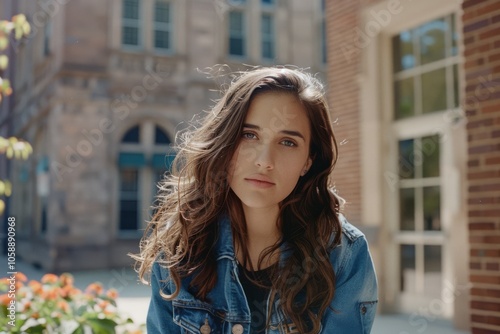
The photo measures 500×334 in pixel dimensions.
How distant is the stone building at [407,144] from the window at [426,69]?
0.04ft

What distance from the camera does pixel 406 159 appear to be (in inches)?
281

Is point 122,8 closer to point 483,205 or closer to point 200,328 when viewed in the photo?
point 483,205

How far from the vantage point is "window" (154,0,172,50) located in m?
17.0

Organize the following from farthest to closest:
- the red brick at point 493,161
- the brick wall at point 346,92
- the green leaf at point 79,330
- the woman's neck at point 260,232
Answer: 1. the brick wall at point 346,92
2. the red brick at point 493,161
3. the green leaf at point 79,330
4. the woman's neck at point 260,232

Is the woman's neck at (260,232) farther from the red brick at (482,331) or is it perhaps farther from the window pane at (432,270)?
the window pane at (432,270)

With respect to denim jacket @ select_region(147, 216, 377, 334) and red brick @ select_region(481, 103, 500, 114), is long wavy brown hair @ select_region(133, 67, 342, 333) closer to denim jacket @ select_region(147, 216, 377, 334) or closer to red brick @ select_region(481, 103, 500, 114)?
denim jacket @ select_region(147, 216, 377, 334)

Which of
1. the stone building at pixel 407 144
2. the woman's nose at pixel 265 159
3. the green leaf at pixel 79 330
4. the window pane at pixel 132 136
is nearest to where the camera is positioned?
the woman's nose at pixel 265 159

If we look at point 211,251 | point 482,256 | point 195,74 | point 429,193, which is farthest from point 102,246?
point 211,251

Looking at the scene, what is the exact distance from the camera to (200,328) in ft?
6.30

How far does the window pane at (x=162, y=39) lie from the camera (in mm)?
17047

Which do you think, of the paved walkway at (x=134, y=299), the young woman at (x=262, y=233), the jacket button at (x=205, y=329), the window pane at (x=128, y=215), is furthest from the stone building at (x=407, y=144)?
the window pane at (x=128, y=215)

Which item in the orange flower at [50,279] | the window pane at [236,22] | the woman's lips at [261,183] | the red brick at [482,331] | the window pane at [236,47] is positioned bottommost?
the red brick at [482,331]

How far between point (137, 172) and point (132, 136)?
3.18 feet

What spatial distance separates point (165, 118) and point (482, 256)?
43.0 feet
